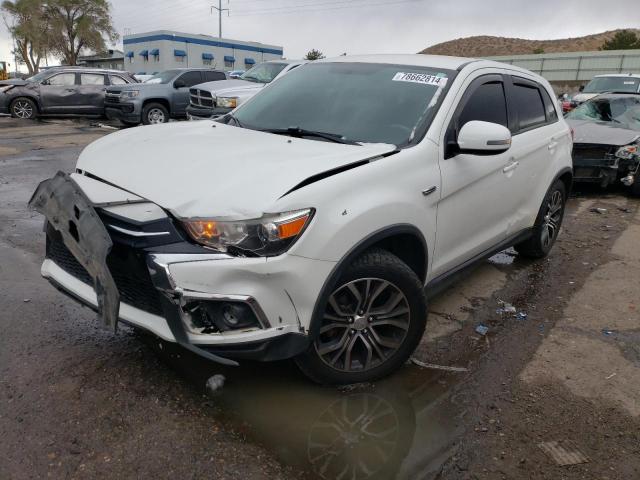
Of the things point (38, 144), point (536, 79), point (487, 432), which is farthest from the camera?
point (38, 144)

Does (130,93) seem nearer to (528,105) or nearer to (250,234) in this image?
(528,105)

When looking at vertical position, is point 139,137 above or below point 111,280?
above

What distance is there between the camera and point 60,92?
16688 millimetres

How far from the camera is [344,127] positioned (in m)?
3.52

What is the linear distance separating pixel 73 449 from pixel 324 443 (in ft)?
3.84

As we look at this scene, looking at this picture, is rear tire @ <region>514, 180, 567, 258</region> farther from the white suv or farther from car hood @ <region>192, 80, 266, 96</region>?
car hood @ <region>192, 80, 266, 96</region>

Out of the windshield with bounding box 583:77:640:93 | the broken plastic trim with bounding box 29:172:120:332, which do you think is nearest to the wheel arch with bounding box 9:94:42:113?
the broken plastic trim with bounding box 29:172:120:332

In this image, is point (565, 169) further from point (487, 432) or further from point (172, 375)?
point (172, 375)

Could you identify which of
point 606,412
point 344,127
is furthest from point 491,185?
point 606,412

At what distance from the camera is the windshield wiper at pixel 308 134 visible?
3311 mm

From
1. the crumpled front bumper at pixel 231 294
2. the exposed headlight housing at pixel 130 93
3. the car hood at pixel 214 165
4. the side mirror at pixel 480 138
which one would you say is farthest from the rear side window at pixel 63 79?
the side mirror at pixel 480 138

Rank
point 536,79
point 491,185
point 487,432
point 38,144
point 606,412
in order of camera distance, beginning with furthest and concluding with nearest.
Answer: point 38,144 < point 536,79 < point 491,185 < point 606,412 < point 487,432

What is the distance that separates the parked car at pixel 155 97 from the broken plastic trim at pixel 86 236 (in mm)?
12637

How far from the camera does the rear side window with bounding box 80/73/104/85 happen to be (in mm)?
16828
